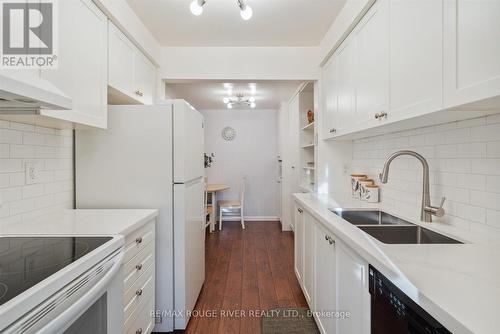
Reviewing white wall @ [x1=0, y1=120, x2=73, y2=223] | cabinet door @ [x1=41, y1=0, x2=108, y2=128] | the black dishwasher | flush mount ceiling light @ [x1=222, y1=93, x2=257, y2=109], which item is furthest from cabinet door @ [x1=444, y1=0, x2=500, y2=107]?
flush mount ceiling light @ [x1=222, y1=93, x2=257, y2=109]

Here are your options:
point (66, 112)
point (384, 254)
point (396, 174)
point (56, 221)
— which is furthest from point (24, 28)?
point (396, 174)

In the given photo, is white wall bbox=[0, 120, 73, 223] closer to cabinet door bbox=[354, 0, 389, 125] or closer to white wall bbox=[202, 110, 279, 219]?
cabinet door bbox=[354, 0, 389, 125]

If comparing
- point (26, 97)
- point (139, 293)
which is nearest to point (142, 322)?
point (139, 293)

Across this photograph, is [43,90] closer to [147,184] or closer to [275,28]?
[147,184]

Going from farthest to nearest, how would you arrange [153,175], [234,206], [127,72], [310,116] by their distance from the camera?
[234,206] → [310,116] → [127,72] → [153,175]

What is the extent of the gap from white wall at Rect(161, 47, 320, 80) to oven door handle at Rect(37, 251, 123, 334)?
80.9 inches

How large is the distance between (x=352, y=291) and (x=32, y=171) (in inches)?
71.9

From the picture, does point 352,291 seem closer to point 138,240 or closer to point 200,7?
point 138,240

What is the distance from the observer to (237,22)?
7.23 ft

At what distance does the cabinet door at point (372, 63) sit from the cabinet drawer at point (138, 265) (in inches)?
63.9

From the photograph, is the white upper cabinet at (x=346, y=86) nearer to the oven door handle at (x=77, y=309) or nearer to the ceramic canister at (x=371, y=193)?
the ceramic canister at (x=371, y=193)

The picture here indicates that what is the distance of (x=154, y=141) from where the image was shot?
1829mm

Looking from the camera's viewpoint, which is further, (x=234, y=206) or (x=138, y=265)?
(x=234, y=206)

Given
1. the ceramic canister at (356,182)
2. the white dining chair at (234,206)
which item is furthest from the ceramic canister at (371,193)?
the white dining chair at (234,206)
